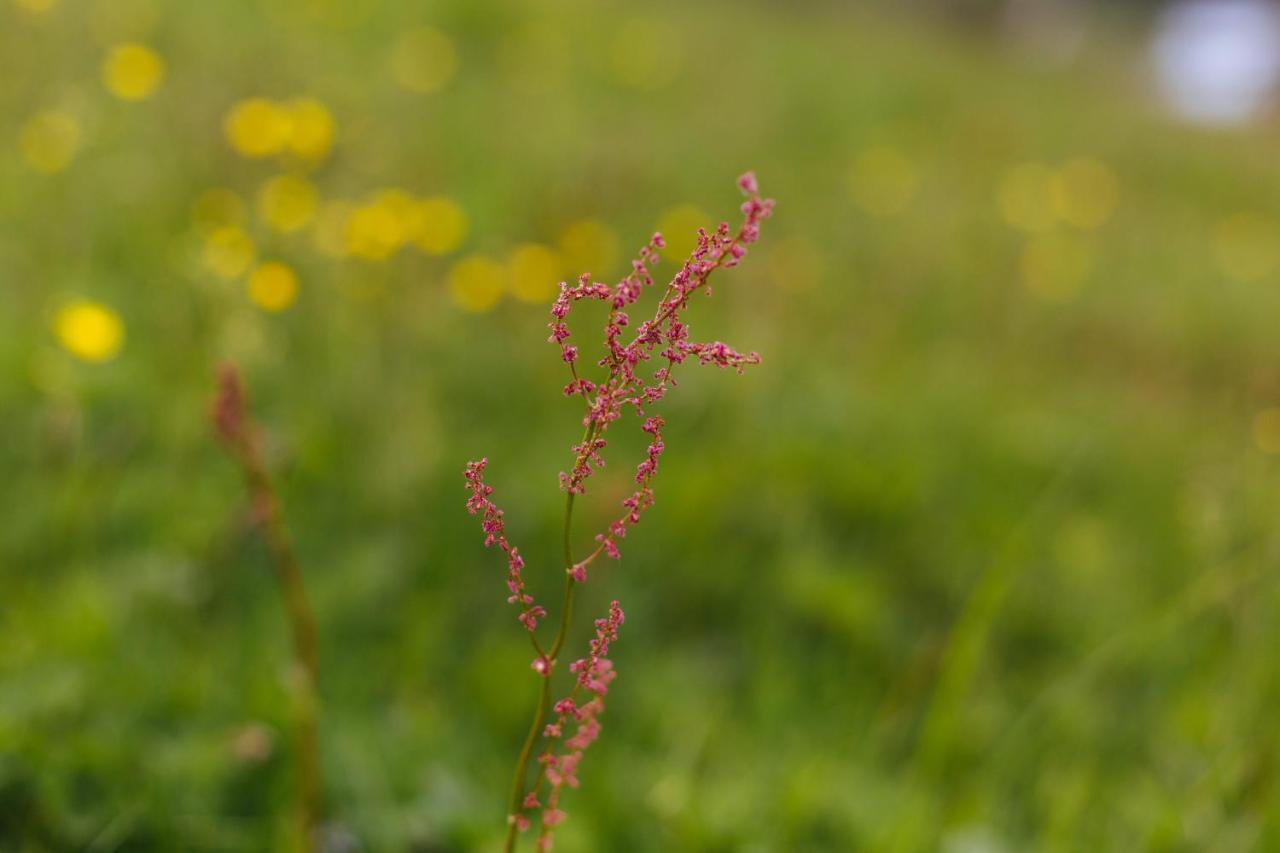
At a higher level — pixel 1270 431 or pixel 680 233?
pixel 680 233

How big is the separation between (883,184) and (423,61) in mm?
2136

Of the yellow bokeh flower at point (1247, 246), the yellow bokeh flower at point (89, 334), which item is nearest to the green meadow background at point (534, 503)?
the yellow bokeh flower at point (89, 334)

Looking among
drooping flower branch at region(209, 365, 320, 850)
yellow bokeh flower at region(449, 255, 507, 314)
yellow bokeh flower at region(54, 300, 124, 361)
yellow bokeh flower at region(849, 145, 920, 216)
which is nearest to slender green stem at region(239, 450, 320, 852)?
drooping flower branch at region(209, 365, 320, 850)

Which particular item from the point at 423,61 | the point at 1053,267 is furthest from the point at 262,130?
the point at 1053,267

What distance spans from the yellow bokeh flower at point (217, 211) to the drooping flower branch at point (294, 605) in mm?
1562

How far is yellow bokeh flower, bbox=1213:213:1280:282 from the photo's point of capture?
20.3 feet

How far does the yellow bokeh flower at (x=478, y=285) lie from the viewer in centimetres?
275

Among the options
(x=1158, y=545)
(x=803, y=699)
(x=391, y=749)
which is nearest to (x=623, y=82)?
(x=1158, y=545)

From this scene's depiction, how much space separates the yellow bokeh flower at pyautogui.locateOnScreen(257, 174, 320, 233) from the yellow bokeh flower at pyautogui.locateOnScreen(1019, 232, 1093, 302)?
3.07 metres

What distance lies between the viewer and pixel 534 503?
2.29 meters

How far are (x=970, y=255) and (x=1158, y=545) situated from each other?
7.24ft

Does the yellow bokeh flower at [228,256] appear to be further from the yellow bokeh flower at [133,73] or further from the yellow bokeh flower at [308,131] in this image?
the yellow bokeh flower at [133,73]

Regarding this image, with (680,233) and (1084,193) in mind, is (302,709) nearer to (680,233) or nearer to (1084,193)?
(680,233)

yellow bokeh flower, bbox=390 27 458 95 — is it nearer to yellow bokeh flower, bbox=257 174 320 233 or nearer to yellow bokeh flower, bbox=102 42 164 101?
yellow bokeh flower, bbox=102 42 164 101
